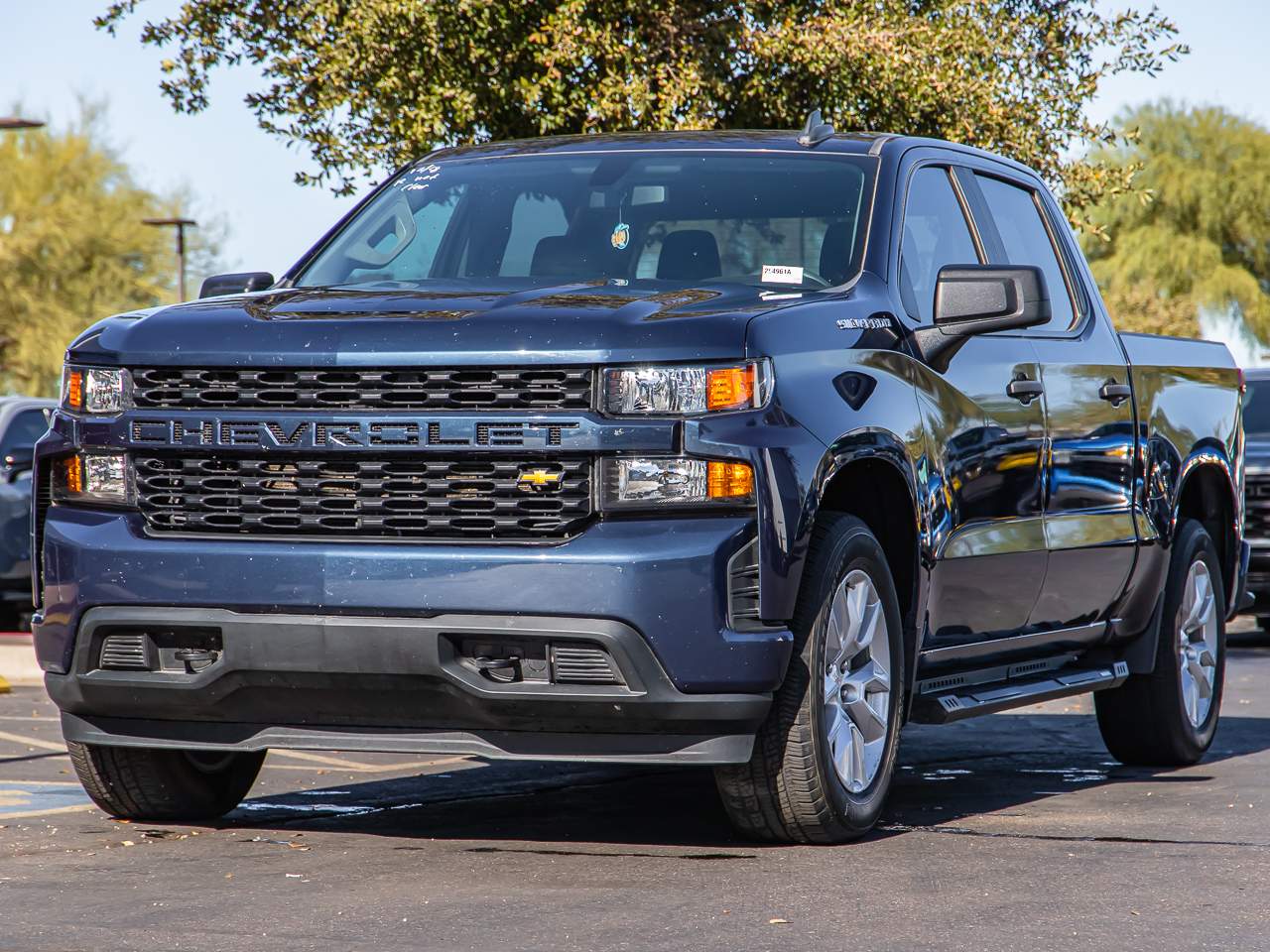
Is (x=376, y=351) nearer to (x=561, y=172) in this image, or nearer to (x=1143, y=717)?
(x=561, y=172)

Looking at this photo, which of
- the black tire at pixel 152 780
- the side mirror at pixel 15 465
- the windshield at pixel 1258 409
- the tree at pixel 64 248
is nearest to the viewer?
the black tire at pixel 152 780

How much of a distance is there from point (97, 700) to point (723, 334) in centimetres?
191

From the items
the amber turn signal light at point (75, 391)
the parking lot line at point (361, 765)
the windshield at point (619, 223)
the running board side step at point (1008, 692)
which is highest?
the windshield at point (619, 223)

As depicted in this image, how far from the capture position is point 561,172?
23.6 ft

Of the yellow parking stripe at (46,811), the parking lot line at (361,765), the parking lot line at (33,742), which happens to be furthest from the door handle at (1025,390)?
the parking lot line at (33,742)

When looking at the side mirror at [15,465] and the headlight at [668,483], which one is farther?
the side mirror at [15,465]

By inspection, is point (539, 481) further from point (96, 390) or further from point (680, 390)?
point (96, 390)

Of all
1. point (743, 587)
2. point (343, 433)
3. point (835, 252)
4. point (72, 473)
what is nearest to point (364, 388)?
point (343, 433)

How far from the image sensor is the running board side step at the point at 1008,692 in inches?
262

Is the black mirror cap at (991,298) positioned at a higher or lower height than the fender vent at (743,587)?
higher

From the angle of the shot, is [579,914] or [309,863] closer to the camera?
[579,914]

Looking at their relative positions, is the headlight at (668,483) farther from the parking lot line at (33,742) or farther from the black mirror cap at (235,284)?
the parking lot line at (33,742)

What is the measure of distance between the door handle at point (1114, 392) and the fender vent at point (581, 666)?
2.96 meters

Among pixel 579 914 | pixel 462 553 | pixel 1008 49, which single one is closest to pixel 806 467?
pixel 462 553
